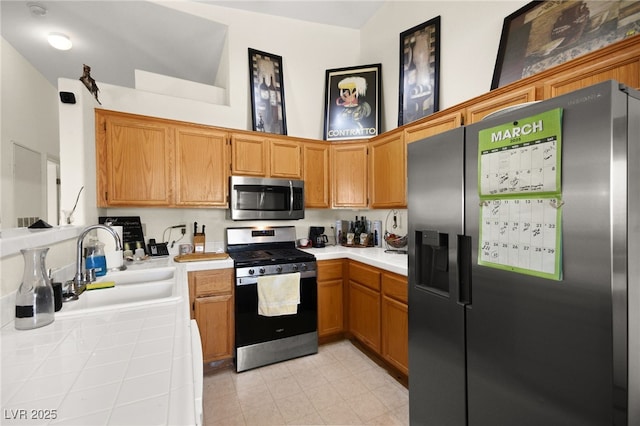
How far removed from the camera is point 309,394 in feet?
6.67

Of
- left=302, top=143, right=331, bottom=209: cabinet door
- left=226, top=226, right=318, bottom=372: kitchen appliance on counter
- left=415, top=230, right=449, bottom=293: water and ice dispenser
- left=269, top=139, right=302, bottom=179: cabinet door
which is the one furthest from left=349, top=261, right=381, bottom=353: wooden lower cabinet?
left=269, top=139, right=302, bottom=179: cabinet door

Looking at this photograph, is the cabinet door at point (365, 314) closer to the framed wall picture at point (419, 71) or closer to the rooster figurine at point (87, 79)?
the framed wall picture at point (419, 71)

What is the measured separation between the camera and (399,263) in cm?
216

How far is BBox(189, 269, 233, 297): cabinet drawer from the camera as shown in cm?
226

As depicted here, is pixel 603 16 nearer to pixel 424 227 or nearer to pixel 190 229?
pixel 424 227

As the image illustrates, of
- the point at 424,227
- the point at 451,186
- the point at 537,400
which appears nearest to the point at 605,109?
the point at 451,186

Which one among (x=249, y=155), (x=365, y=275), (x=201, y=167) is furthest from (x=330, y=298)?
(x=201, y=167)

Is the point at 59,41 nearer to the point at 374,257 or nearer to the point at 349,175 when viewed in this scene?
the point at 349,175

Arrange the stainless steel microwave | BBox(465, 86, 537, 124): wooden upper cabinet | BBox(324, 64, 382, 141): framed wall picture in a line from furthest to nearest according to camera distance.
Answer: BBox(324, 64, 382, 141): framed wall picture, the stainless steel microwave, BBox(465, 86, 537, 124): wooden upper cabinet

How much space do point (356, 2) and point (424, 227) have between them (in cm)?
289

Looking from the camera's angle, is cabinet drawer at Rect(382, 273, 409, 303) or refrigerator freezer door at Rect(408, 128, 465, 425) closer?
refrigerator freezer door at Rect(408, 128, 465, 425)

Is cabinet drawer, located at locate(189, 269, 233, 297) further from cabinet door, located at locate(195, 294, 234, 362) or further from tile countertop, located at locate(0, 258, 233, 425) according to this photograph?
tile countertop, located at locate(0, 258, 233, 425)

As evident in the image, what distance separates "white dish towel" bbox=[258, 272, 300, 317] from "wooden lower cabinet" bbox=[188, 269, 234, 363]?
0.85ft

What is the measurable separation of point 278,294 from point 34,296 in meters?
1.66
